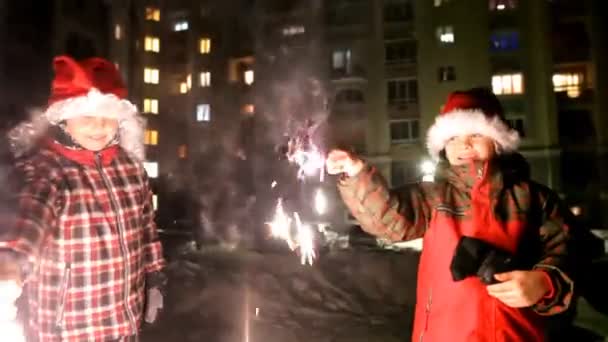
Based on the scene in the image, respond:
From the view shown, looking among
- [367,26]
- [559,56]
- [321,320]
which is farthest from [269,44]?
[321,320]

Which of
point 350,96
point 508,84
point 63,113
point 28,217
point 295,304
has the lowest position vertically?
point 295,304

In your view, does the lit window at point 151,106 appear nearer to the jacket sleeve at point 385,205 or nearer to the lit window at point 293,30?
the lit window at point 293,30

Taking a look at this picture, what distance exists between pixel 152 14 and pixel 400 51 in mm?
31040

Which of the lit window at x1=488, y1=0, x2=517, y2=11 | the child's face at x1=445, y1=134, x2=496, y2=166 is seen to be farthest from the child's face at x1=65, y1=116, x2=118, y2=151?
the lit window at x1=488, y1=0, x2=517, y2=11

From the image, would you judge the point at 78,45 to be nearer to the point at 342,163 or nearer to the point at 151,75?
the point at 342,163

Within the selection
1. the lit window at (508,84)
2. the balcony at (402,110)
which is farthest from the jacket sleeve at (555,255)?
the balcony at (402,110)

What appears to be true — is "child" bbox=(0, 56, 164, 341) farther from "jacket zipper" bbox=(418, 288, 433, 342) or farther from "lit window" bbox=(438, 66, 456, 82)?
"lit window" bbox=(438, 66, 456, 82)

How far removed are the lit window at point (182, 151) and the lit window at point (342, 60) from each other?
1980 cm

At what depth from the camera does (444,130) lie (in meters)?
3.32

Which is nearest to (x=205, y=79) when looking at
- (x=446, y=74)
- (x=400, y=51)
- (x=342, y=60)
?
(x=342, y=60)

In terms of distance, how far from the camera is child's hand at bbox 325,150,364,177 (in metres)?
3.06

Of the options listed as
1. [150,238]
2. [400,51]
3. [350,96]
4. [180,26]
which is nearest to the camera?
[150,238]

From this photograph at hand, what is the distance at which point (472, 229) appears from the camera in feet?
9.76

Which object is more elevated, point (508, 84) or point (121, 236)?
point (508, 84)
